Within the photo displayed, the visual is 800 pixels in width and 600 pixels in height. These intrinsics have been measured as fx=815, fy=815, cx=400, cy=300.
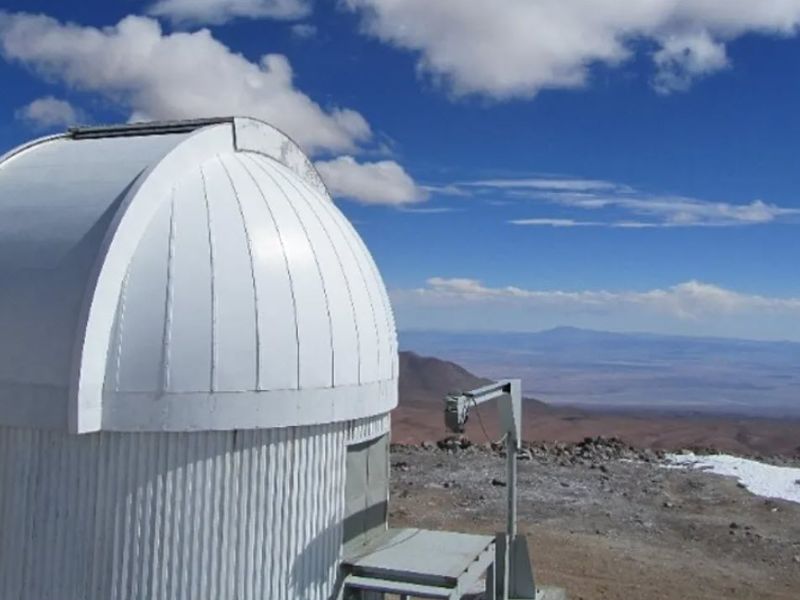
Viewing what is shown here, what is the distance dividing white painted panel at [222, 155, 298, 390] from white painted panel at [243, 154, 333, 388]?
0.30ft

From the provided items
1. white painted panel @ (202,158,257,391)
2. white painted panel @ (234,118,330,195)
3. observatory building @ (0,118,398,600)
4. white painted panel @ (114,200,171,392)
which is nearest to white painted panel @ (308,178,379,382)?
observatory building @ (0,118,398,600)

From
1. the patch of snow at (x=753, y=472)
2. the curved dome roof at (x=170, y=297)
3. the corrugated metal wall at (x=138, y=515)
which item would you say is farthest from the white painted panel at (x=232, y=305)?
the patch of snow at (x=753, y=472)

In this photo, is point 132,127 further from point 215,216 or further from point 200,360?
point 200,360

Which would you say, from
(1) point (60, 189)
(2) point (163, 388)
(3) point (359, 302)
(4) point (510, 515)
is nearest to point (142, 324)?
(2) point (163, 388)

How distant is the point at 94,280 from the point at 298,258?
7.49ft

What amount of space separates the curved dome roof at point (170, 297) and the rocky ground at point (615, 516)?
8.86 metres

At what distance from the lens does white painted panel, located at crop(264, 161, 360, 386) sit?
373 inches

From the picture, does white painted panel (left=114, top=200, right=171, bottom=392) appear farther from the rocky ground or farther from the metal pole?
the rocky ground

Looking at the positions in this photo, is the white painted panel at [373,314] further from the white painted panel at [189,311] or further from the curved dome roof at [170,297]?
the white painted panel at [189,311]

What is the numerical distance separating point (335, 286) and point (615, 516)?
14216mm

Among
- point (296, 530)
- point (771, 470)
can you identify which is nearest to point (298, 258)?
point (296, 530)

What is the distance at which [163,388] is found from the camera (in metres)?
8.27

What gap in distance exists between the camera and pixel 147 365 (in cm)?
827

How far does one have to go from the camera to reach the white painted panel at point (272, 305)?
871 centimetres
